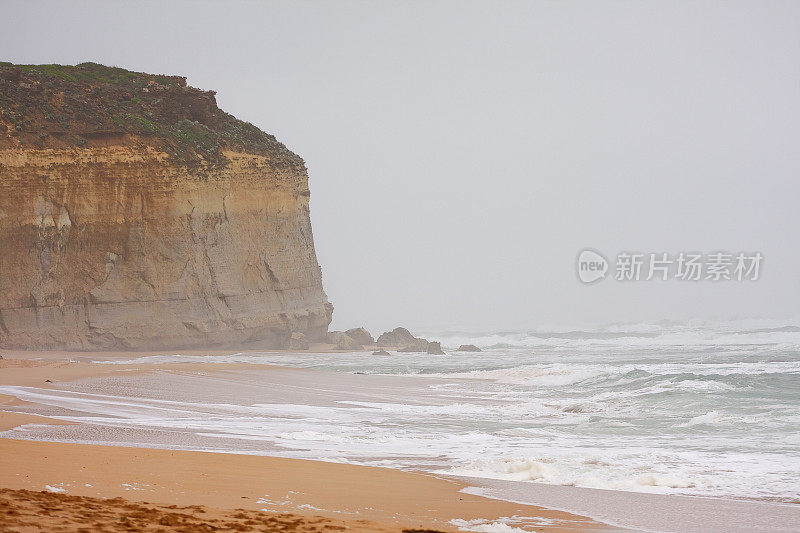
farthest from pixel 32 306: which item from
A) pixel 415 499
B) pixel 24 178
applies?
pixel 415 499

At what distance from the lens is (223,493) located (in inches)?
288

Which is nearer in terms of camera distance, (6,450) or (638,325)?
(6,450)

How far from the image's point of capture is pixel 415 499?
7699mm

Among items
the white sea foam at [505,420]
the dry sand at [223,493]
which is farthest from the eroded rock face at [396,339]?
the dry sand at [223,493]

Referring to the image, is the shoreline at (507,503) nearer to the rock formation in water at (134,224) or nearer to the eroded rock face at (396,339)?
the rock formation in water at (134,224)

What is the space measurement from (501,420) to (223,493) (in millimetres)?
7764

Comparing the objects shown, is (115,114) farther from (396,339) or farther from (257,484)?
(257,484)

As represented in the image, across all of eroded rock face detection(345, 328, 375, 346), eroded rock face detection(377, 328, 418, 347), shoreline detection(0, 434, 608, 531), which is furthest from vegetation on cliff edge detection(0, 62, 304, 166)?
shoreline detection(0, 434, 608, 531)

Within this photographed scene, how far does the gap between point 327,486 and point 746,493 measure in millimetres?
4333

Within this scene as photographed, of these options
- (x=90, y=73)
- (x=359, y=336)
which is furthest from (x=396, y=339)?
(x=90, y=73)

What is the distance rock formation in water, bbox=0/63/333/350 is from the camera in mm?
29750

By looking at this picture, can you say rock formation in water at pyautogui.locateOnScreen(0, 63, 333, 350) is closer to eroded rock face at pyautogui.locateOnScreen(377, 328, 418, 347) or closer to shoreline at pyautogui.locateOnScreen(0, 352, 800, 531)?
eroded rock face at pyautogui.locateOnScreen(377, 328, 418, 347)

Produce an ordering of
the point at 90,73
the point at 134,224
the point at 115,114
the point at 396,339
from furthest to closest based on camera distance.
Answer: the point at 396,339
the point at 90,73
the point at 115,114
the point at 134,224

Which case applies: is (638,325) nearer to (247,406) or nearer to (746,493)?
(247,406)
